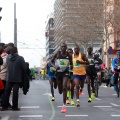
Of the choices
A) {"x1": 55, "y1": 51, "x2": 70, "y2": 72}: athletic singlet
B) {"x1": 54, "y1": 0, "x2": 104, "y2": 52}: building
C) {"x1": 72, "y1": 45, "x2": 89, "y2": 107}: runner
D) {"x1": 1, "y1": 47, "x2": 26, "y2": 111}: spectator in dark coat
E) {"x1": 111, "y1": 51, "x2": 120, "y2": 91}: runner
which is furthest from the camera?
{"x1": 54, "y1": 0, "x2": 104, "y2": 52}: building

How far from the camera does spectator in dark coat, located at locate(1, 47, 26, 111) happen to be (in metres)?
14.5

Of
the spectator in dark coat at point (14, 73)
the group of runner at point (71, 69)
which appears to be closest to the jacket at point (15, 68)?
the spectator in dark coat at point (14, 73)

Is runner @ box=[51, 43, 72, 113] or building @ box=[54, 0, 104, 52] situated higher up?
building @ box=[54, 0, 104, 52]

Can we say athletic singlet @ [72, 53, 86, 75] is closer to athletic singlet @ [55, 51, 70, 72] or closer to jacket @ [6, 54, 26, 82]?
athletic singlet @ [55, 51, 70, 72]

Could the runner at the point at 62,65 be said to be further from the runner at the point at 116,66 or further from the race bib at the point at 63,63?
the runner at the point at 116,66

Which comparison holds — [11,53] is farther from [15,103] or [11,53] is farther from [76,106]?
[76,106]

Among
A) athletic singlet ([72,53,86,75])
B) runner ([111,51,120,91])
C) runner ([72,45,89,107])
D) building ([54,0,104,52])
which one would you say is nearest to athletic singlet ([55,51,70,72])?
runner ([72,45,89,107])

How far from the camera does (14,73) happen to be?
14.5 metres

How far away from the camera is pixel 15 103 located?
47.5 feet

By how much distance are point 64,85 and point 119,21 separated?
30.9 metres

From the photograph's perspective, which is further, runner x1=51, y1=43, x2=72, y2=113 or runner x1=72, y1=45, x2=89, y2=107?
runner x1=72, y1=45, x2=89, y2=107

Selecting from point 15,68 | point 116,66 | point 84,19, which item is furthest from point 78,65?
point 84,19

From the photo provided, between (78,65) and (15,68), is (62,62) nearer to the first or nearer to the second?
(15,68)

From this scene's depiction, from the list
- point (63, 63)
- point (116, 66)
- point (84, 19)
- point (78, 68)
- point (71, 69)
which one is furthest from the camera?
point (84, 19)
